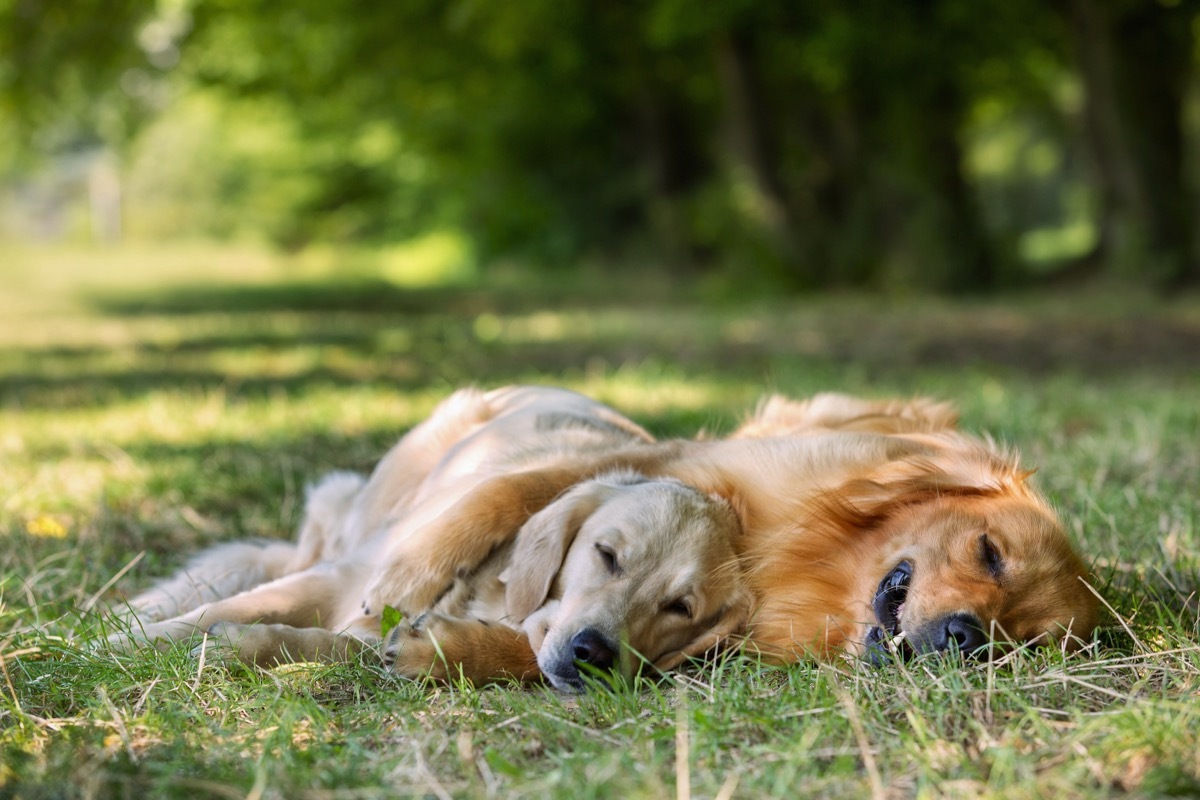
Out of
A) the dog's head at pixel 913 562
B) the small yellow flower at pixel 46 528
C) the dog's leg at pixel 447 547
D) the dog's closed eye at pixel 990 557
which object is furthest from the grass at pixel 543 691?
the dog's leg at pixel 447 547

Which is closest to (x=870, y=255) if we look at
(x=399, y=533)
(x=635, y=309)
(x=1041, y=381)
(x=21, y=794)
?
(x=635, y=309)

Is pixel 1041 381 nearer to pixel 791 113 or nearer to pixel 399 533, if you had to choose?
pixel 399 533

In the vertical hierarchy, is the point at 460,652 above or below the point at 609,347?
above

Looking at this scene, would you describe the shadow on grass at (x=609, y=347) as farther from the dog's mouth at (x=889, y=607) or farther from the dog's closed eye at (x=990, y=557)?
the dog's closed eye at (x=990, y=557)

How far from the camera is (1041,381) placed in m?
9.14

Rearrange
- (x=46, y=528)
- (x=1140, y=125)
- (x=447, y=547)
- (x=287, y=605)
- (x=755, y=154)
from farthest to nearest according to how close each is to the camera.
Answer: (x=755, y=154) < (x=1140, y=125) < (x=46, y=528) < (x=287, y=605) < (x=447, y=547)

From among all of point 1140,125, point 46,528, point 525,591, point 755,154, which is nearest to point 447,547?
point 525,591

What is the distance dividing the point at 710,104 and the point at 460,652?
2239 centimetres

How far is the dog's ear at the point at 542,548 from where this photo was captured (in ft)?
10.3

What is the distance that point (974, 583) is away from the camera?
9.35 ft

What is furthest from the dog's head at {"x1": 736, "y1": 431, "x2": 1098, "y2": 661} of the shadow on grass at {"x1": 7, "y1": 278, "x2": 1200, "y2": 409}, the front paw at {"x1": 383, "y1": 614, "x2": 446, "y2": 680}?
the shadow on grass at {"x1": 7, "y1": 278, "x2": 1200, "y2": 409}

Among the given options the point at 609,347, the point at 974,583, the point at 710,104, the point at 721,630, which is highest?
the point at 710,104

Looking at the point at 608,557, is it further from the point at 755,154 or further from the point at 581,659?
the point at 755,154

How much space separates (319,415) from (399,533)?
3.26m
